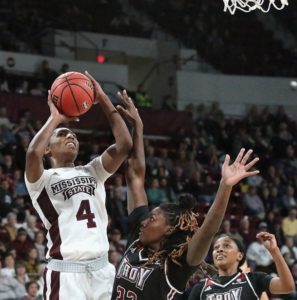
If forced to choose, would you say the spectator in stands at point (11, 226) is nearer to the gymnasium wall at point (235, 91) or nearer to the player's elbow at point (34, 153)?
the player's elbow at point (34, 153)

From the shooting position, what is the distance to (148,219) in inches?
189

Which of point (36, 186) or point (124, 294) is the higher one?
point (36, 186)

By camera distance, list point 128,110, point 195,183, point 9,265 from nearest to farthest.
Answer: point 128,110 < point 9,265 < point 195,183

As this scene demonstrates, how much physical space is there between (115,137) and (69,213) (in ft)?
1.76

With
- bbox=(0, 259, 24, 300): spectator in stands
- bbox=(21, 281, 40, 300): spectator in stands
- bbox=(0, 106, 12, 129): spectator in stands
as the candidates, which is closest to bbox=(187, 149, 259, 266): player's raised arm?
bbox=(21, 281, 40, 300): spectator in stands

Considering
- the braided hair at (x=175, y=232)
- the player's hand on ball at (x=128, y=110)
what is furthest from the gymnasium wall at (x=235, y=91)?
the braided hair at (x=175, y=232)

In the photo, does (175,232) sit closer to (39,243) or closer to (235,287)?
(235,287)

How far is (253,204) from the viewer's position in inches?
633

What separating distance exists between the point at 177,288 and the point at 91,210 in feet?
2.35

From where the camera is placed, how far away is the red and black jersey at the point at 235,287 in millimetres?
5570

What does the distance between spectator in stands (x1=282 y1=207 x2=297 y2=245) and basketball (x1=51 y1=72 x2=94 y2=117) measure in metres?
10.4

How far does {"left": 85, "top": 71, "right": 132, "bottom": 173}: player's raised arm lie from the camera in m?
5.18

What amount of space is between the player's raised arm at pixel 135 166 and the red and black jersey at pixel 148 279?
0.36 meters

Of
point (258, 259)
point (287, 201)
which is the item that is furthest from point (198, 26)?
point (258, 259)
